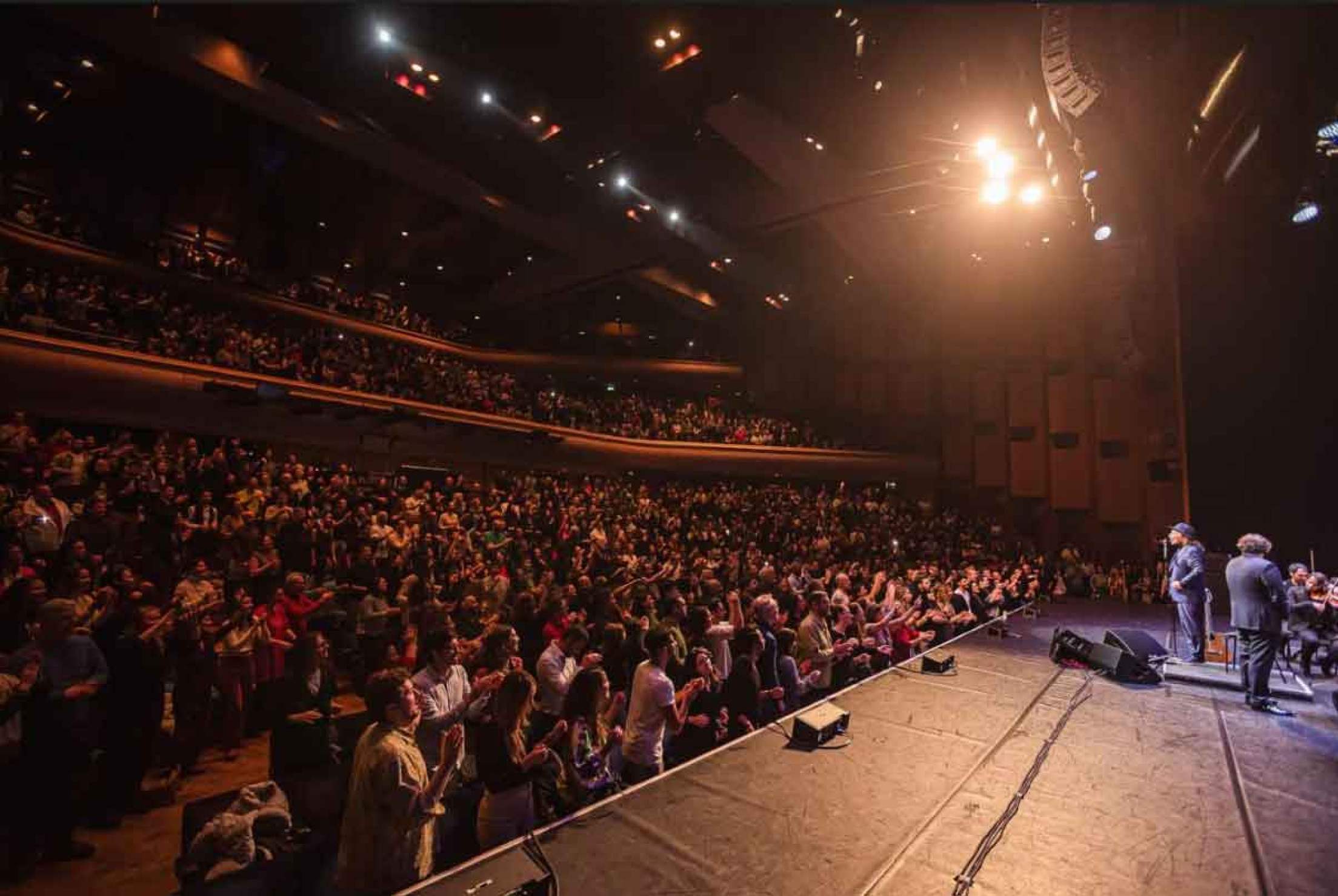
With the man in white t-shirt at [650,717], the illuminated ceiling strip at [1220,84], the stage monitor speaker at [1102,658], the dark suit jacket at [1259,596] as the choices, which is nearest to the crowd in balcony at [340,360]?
the man in white t-shirt at [650,717]

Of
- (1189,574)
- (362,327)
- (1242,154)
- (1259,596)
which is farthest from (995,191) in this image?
(362,327)

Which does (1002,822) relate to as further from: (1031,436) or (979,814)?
(1031,436)

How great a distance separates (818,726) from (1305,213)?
11.2m

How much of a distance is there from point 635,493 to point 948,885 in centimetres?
1544

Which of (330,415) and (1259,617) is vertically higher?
(330,415)

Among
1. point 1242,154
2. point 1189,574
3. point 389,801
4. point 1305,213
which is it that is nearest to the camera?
point 389,801

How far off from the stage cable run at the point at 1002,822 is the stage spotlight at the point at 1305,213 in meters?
9.00

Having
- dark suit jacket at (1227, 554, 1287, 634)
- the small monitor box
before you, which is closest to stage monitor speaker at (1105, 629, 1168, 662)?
dark suit jacket at (1227, 554, 1287, 634)

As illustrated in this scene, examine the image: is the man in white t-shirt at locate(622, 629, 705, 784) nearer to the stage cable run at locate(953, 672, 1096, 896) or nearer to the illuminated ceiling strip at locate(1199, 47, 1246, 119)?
the stage cable run at locate(953, 672, 1096, 896)

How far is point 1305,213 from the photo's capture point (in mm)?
8969

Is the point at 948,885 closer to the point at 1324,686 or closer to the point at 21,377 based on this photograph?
the point at 1324,686

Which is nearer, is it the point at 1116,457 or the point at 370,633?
the point at 370,633

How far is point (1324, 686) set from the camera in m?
5.72

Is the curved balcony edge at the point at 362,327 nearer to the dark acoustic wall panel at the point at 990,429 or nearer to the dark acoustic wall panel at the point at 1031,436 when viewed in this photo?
the dark acoustic wall panel at the point at 990,429
